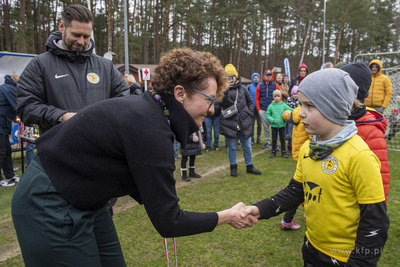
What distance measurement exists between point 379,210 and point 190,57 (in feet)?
4.07

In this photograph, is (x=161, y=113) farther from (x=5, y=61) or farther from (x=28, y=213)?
(x=5, y=61)

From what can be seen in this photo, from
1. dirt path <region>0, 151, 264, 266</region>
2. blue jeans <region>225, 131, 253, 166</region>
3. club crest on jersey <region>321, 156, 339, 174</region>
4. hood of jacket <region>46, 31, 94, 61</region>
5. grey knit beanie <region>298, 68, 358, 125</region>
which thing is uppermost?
hood of jacket <region>46, 31, 94, 61</region>

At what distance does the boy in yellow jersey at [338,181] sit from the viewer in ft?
4.58

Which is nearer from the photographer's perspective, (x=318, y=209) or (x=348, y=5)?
(x=318, y=209)

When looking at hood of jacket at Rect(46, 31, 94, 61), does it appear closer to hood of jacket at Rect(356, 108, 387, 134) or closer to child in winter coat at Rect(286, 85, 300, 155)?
hood of jacket at Rect(356, 108, 387, 134)

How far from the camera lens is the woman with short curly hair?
1.32 meters

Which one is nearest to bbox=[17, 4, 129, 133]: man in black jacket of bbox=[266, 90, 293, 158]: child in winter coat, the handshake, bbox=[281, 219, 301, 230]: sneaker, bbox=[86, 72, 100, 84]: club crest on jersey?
bbox=[86, 72, 100, 84]: club crest on jersey

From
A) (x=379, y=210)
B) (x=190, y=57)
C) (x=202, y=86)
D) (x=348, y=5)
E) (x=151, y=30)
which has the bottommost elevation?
(x=379, y=210)

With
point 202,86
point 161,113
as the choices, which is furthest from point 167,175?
point 202,86

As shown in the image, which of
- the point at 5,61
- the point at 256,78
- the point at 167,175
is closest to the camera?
the point at 167,175

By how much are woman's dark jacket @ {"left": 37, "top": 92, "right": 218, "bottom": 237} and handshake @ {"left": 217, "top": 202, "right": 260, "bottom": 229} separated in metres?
0.24

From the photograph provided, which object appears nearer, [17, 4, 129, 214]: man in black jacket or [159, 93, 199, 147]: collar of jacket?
[159, 93, 199, 147]: collar of jacket

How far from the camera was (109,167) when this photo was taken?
4.52 feet

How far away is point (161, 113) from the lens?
140cm
